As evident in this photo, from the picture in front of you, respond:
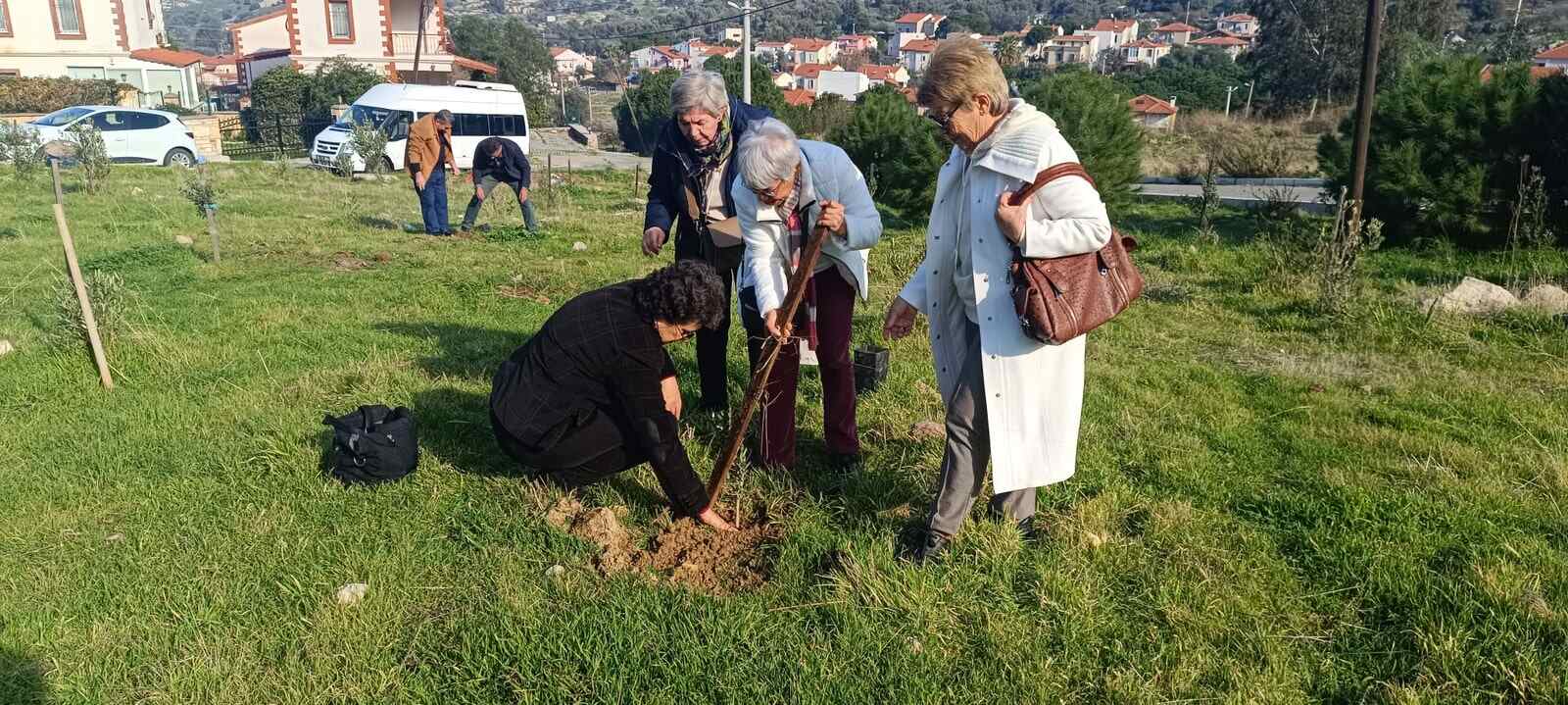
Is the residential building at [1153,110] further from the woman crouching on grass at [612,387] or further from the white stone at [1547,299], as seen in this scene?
the woman crouching on grass at [612,387]

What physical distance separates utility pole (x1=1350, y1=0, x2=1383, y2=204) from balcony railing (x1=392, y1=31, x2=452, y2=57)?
39.2 m

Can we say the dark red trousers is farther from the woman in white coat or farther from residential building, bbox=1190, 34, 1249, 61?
residential building, bbox=1190, 34, 1249, 61

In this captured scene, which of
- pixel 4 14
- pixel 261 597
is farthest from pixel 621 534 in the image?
pixel 4 14

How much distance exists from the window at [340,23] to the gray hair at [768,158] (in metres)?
42.5

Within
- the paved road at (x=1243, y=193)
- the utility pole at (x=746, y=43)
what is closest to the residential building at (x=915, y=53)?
the utility pole at (x=746, y=43)

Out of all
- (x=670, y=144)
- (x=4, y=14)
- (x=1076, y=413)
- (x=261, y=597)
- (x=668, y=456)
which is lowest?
(x=261, y=597)

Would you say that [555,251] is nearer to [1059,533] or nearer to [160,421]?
[160,421]

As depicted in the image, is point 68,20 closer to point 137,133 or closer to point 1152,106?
point 137,133

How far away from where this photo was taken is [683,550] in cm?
355

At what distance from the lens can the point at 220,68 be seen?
248 ft

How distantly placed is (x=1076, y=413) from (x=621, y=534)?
1725 mm

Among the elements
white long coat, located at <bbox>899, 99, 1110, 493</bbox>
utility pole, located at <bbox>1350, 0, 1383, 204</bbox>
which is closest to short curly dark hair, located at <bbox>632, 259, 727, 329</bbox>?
white long coat, located at <bbox>899, 99, 1110, 493</bbox>

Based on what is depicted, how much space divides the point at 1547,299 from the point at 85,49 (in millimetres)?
47084

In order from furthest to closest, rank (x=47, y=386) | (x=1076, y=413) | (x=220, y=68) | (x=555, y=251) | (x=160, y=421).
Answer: (x=220, y=68) < (x=555, y=251) < (x=47, y=386) < (x=160, y=421) < (x=1076, y=413)
